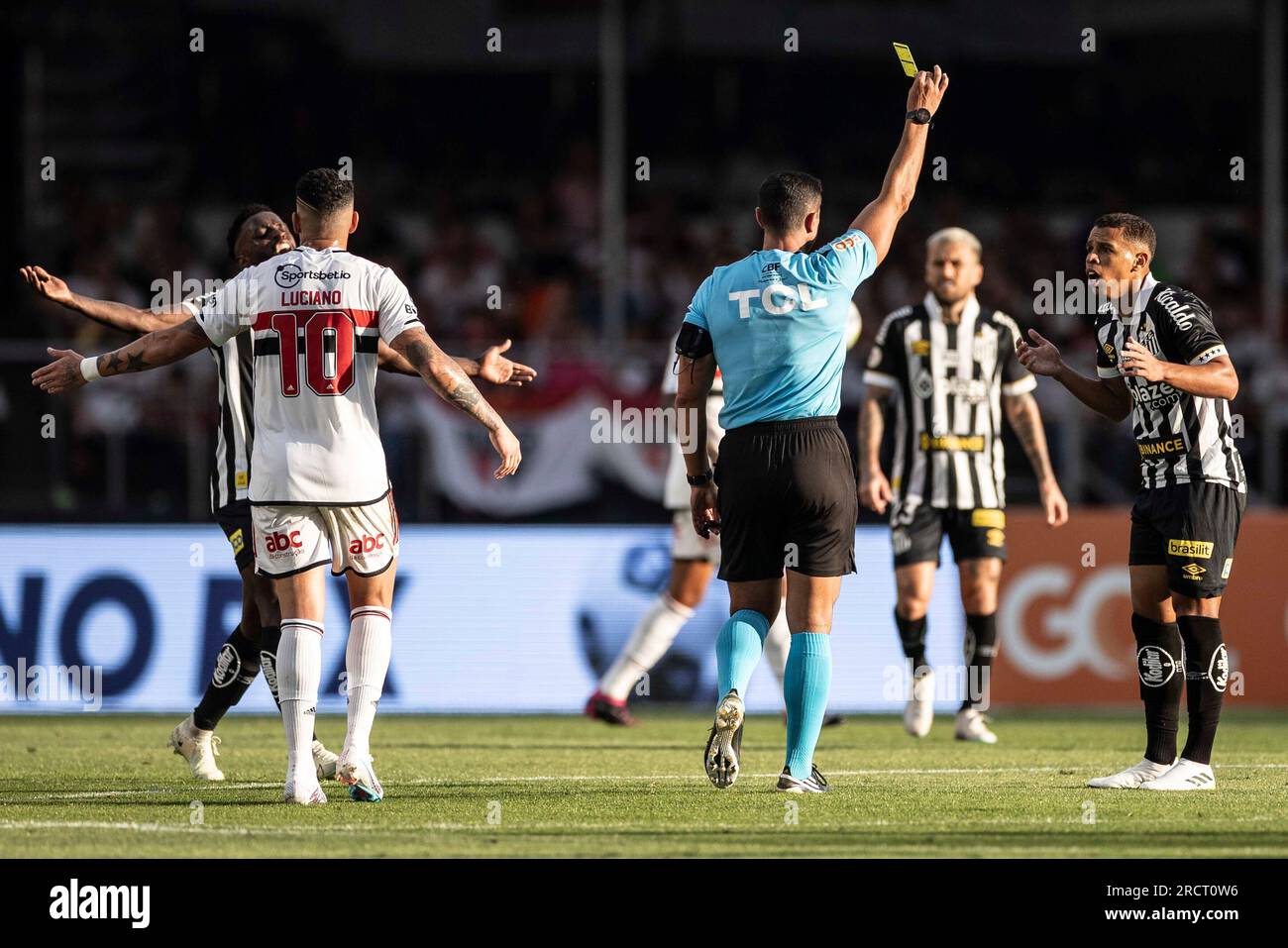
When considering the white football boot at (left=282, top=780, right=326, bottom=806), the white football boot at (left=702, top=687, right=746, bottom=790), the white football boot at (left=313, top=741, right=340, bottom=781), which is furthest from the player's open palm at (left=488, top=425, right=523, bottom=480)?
the white football boot at (left=313, top=741, right=340, bottom=781)

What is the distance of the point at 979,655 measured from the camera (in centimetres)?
997

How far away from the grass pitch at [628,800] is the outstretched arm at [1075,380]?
1.50 metres

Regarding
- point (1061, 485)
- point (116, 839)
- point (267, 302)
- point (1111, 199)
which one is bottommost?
point (116, 839)

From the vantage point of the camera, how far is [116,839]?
19.9ft

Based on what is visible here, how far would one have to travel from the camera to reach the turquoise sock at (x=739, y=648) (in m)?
6.92

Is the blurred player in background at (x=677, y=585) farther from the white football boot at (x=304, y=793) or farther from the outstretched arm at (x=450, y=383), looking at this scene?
the white football boot at (x=304, y=793)

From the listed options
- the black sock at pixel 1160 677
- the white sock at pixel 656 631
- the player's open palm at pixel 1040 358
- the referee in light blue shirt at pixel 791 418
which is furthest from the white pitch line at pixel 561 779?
the white sock at pixel 656 631

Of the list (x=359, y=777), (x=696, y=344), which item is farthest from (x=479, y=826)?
(x=696, y=344)

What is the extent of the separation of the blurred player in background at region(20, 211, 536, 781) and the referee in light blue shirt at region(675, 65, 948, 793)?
0.90m

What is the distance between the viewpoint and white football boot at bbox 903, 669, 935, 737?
32.5 ft

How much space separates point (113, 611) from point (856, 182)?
11.1 metres

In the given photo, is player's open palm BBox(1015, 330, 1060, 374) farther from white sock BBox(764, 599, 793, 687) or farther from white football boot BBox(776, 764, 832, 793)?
white sock BBox(764, 599, 793, 687)
